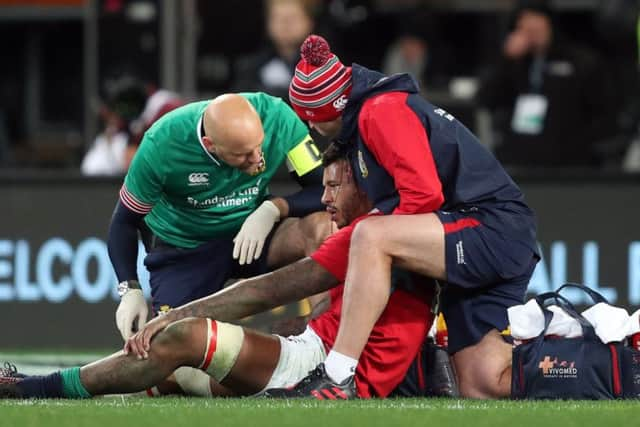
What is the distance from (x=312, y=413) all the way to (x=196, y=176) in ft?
6.97

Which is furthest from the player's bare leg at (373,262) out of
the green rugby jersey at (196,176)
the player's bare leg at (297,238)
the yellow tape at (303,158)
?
the yellow tape at (303,158)

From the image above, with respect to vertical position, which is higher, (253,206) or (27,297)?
(253,206)

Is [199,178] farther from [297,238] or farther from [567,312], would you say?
[567,312]

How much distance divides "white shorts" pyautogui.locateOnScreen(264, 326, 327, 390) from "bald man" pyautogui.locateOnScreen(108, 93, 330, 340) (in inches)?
35.7

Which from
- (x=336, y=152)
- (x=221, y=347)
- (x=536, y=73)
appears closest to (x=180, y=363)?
(x=221, y=347)

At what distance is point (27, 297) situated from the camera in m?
11.4

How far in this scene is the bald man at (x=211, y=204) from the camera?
307 inches

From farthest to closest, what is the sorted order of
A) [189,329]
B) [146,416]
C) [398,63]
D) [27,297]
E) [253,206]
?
[398,63]
[27,297]
[253,206]
[189,329]
[146,416]

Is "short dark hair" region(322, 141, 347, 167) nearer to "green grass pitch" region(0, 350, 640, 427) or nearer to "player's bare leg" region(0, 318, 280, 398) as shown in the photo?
"player's bare leg" region(0, 318, 280, 398)

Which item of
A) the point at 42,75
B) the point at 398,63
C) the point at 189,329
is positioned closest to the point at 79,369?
the point at 189,329

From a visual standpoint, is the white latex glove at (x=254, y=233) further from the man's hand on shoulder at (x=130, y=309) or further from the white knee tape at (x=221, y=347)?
the white knee tape at (x=221, y=347)

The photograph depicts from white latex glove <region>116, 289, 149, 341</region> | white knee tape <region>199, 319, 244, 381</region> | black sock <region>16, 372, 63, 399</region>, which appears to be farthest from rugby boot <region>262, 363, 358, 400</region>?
white latex glove <region>116, 289, 149, 341</region>

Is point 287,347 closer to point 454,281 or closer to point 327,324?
point 327,324

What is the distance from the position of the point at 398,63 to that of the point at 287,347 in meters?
6.91
